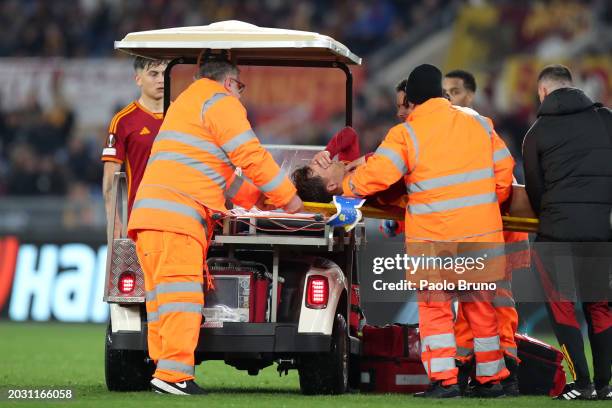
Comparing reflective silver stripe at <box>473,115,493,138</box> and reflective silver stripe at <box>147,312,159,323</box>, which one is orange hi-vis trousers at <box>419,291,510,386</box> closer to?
reflective silver stripe at <box>473,115,493,138</box>

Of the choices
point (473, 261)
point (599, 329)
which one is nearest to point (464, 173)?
point (473, 261)

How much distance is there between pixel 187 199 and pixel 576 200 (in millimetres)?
2445

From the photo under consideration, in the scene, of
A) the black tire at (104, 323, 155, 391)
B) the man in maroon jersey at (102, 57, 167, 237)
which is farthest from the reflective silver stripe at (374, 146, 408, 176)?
the man in maroon jersey at (102, 57, 167, 237)

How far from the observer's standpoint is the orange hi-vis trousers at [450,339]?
8.73 meters

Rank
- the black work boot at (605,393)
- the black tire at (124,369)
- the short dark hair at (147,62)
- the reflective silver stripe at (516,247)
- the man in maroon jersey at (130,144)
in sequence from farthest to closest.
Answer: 1. the short dark hair at (147,62)
2. the man in maroon jersey at (130,144)
3. the reflective silver stripe at (516,247)
4. the black tire at (124,369)
5. the black work boot at (605,393)

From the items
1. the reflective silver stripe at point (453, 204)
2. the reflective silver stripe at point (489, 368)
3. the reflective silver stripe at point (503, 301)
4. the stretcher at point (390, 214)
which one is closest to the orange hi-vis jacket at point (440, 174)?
the reflective silver stripe at point (453, 204)

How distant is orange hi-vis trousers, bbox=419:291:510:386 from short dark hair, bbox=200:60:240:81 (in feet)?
6.09

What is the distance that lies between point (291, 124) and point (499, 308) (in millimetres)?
14584

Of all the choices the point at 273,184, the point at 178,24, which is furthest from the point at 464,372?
the point at 178,24

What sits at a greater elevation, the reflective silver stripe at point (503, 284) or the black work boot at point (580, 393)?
the reflective silver stripe at point (503, 284)

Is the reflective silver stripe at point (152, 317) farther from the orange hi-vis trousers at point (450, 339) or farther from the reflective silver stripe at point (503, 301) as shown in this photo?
the reflective silver stripe at point (503, 301)

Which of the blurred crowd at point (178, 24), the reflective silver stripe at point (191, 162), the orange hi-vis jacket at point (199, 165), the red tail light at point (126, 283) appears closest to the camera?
the orange hi-vis jacket at point (199, 165)

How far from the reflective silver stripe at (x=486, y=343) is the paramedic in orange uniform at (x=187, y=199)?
1406 mm

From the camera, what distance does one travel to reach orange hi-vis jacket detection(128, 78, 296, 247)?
873 cm
